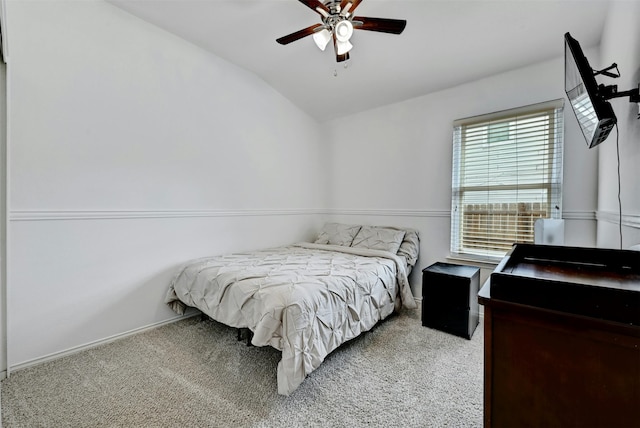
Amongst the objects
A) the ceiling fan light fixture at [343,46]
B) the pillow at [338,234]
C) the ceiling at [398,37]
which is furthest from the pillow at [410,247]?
the ceiling fan light fixture at [343,46]

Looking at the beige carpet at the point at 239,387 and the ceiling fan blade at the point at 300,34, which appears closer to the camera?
the beige carpet at the point at 239,387

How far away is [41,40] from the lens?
199cm

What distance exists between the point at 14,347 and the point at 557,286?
3019 mm

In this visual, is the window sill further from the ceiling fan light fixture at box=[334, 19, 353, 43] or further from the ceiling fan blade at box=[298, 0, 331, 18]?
the ceiling fan blade at box=[298, 0, 331, 18]

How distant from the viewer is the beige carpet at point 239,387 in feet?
4.85

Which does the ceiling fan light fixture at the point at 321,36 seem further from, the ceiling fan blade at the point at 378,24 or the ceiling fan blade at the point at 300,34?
the ceiling fan blade at the point at 378,24

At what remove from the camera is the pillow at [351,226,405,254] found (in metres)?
3.17

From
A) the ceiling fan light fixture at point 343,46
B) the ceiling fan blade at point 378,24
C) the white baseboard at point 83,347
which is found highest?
the ceiling fan blade at point 378,24

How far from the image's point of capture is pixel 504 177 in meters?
2.74

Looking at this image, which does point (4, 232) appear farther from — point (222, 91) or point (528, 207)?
point (528, 207)

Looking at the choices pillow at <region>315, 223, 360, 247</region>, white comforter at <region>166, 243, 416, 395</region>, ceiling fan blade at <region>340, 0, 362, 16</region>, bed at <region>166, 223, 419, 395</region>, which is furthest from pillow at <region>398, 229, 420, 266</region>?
ceiling fan blade at <region>340, 0, 362, 16</region>

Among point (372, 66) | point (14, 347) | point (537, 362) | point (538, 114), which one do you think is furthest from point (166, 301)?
point (538, 114)

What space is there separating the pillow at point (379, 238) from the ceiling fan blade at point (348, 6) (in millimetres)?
2220

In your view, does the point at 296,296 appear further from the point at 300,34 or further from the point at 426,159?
the point at 426,159
